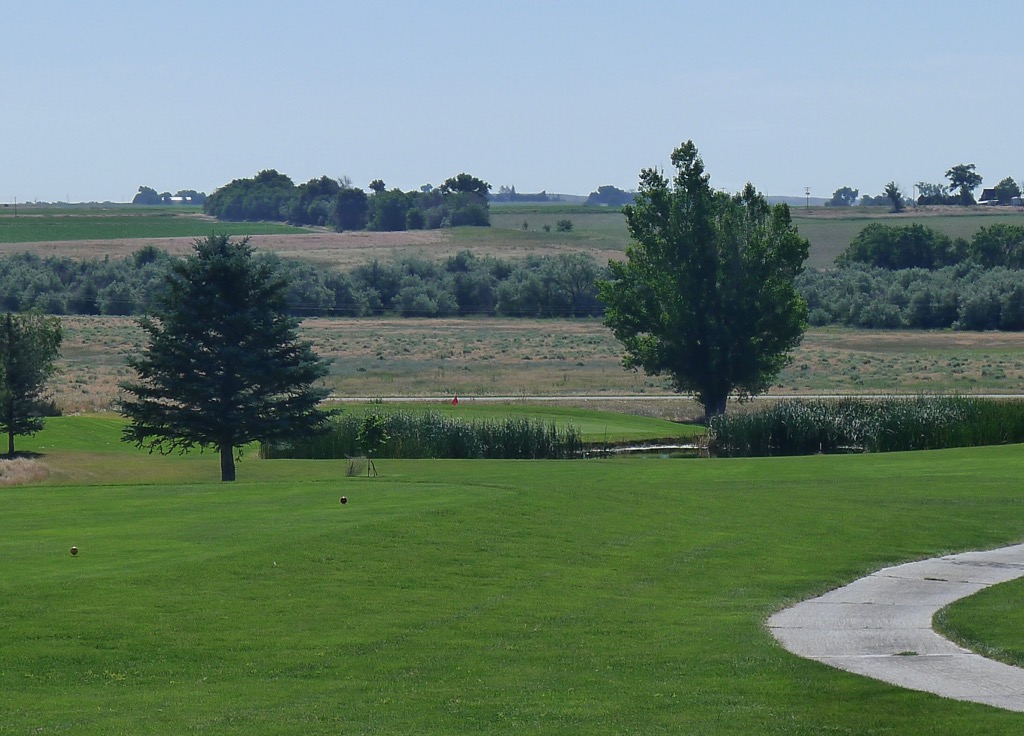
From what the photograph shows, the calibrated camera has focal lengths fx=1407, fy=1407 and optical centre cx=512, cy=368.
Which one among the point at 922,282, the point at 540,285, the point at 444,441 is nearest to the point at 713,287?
the point at 444,441

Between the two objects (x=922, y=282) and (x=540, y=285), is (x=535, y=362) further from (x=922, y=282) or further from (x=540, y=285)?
(x=922, y=282)

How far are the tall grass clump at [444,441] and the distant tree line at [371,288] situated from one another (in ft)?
227

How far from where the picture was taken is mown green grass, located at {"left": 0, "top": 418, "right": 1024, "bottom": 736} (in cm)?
1125

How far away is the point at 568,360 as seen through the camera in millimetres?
86438

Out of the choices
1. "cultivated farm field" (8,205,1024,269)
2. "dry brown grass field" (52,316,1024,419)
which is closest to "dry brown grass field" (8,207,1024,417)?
"dry brown grass field" (52,316,1024,419)

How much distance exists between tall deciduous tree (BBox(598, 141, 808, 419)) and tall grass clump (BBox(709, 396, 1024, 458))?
926cm

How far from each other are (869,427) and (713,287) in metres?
13.9

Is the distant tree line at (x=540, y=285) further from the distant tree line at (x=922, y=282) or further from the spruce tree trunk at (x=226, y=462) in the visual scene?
the spruce tree trunk at (x=226, y=462)

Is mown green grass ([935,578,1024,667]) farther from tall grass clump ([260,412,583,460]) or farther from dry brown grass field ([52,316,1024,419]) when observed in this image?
dry brown grass field ([52,316,1024,419])

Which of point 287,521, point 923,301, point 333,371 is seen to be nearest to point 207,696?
point 287,521

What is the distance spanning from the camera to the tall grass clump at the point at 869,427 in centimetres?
4434

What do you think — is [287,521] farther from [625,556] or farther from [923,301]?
[923,301]

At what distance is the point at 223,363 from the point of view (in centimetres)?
3578

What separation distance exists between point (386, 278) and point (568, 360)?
45416mm
